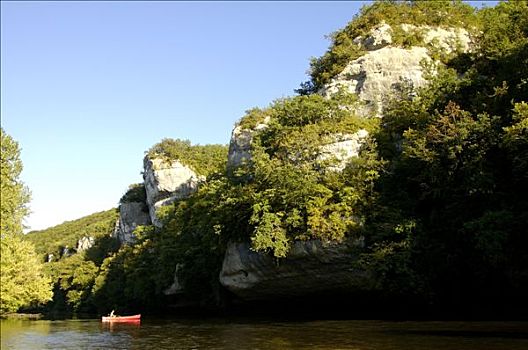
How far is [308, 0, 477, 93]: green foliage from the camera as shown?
4734cm

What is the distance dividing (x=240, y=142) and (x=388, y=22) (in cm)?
1764

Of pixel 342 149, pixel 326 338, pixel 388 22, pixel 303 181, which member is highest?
pixel 388 22

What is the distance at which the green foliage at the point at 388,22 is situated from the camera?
47.3 meters

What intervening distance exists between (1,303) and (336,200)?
2124 cm

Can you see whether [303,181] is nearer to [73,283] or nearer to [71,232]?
[73,283]

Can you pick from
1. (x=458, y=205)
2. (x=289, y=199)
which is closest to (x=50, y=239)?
(x=289, y=199)

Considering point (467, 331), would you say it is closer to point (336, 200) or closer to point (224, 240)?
point (336, 200)

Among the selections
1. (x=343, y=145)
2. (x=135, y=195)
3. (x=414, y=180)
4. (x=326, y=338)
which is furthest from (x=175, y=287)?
(x=135, y=195)

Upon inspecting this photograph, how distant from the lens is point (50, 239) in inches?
5015

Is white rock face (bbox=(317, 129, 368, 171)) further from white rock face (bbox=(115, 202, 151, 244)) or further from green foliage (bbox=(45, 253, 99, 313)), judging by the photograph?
white rock face (bbox=(115, 202, 151, 244))

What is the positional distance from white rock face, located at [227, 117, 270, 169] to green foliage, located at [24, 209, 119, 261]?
190 feet

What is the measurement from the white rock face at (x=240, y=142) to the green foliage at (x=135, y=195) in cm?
4527

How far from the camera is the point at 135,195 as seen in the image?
91.4 m

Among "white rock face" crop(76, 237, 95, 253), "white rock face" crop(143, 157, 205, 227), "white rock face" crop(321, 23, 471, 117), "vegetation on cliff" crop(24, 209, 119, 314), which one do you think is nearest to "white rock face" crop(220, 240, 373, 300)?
"white rock face" crop(321, 23, 471, 117)
